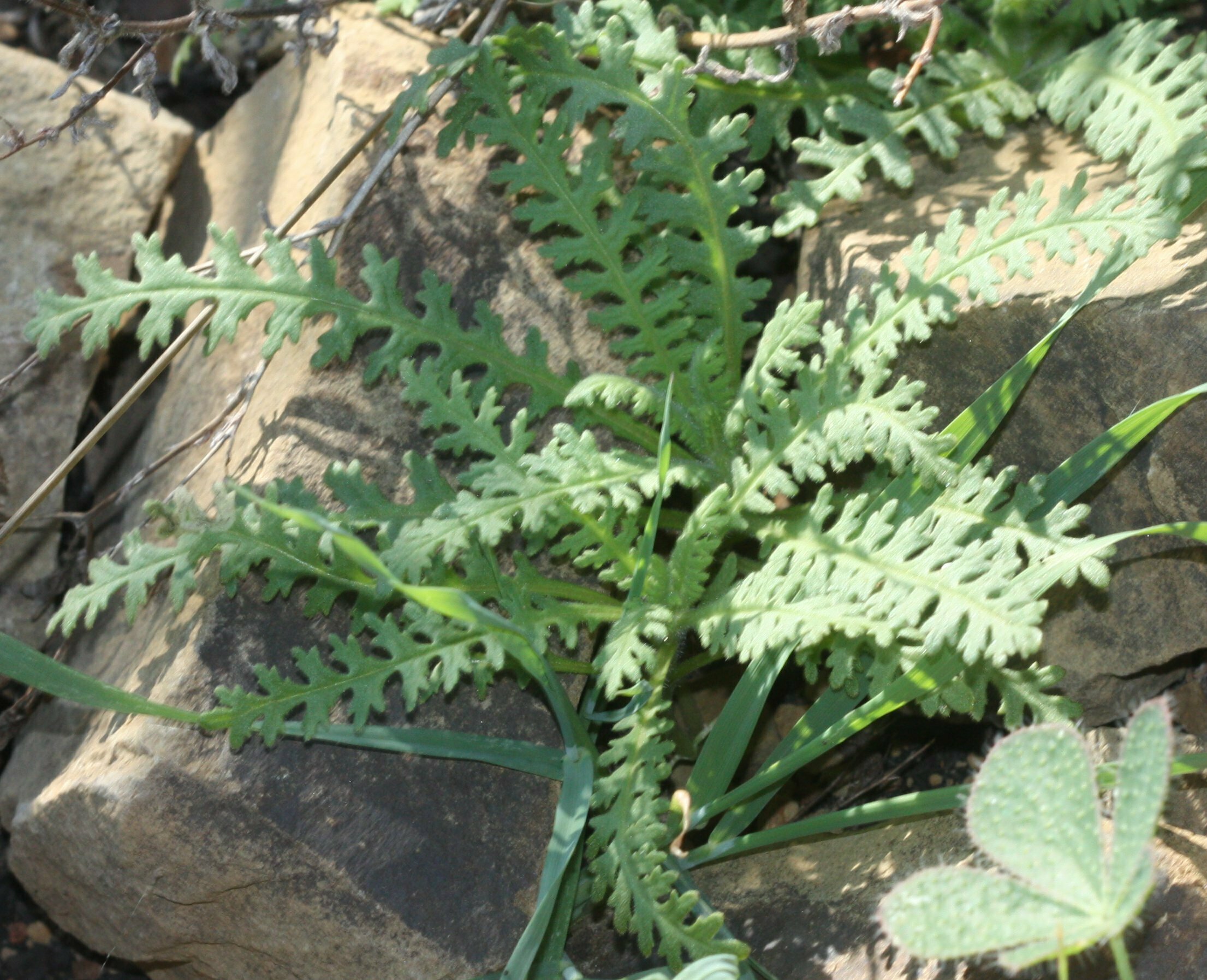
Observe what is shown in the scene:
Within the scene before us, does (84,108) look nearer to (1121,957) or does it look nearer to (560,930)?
(560,930)

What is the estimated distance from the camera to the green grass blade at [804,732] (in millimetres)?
1951

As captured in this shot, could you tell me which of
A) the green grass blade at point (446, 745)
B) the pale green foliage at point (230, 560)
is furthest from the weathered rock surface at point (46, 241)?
the green grass blade at point (446, 745)

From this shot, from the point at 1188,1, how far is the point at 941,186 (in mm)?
923

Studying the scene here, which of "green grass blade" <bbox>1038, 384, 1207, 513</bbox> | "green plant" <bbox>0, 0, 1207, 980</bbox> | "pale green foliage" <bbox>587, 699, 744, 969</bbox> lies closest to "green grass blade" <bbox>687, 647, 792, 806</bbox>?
"green plant" <bbox>0, 0, 1207, 980</bbox>

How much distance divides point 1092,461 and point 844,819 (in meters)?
0.71

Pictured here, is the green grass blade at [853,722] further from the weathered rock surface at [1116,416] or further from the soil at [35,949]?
the soil at [35,949]

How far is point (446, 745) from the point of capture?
1857 mm

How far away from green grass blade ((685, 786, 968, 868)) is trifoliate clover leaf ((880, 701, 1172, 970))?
0.43 m

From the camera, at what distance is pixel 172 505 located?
6.56 ft

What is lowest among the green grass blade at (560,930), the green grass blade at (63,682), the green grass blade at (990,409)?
the green grass blade at (560,930)

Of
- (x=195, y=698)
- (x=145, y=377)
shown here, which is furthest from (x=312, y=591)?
(x=145, y=377)

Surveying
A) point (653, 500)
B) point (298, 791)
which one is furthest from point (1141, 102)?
point (298, 791)

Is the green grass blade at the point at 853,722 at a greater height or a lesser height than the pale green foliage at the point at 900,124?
lesser

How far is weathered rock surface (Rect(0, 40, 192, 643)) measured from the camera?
8.41ft
